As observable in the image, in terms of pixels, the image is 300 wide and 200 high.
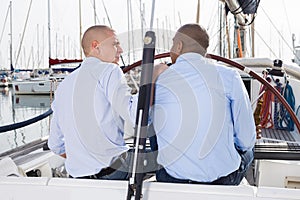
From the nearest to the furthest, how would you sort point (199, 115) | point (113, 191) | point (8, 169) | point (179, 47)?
Result: point (113, 191) < point (199, 115) < point (179, 47) < point (8, 169)

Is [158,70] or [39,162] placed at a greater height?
[158,70]

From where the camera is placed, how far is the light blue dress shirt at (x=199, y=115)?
1.97m

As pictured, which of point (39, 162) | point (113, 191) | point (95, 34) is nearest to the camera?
point (113, 191)

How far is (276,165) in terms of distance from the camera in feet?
9.91

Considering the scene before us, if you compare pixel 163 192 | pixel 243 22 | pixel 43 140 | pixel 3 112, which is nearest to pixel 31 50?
pixel 3 112

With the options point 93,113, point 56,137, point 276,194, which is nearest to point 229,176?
point 276,194

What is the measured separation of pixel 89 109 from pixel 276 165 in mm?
1533

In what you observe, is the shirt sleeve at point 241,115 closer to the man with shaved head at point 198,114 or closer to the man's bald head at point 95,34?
the man with shaved head at point 198,114

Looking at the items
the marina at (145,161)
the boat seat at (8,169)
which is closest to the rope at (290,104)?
the marina at (145,161)

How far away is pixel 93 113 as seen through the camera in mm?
2088

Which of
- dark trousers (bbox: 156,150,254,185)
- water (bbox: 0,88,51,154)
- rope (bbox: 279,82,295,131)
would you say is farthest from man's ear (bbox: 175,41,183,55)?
water (bbox: 0,88,51,154)

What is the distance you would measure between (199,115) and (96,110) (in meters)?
0.48

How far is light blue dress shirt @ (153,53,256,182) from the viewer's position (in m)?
1.97

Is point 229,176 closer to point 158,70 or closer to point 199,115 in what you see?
point 199,115
